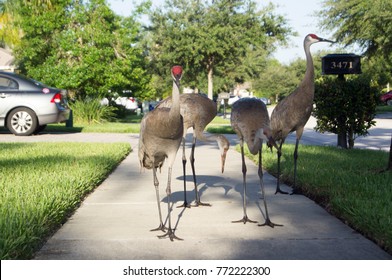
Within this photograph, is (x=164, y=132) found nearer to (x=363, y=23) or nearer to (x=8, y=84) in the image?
(x=8, y=84)

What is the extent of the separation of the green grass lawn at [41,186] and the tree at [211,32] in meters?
26.1

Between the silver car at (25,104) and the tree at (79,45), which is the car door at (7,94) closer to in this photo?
the silver car at (25,104)

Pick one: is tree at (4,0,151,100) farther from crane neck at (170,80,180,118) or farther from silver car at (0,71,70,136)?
crane neck at (170,80,180,118)

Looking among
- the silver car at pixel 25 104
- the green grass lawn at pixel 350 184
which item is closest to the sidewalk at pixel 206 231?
the green grass lawn at pixel 350 184

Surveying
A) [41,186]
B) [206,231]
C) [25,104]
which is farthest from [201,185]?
[25,104]

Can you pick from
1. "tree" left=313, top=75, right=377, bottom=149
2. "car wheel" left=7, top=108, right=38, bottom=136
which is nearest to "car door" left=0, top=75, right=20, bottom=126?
"car wheel" left=7, top=108, right=38, bottom=136

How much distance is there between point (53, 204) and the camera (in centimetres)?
585

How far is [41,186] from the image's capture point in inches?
273

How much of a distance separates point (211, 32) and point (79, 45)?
1399 centimetres

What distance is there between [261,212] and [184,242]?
1619 millimetres

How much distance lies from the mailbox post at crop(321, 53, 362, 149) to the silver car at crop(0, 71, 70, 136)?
27.4 ft

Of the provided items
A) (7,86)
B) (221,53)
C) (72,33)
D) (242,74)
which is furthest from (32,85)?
(242,74)

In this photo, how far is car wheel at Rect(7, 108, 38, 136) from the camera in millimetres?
16878
